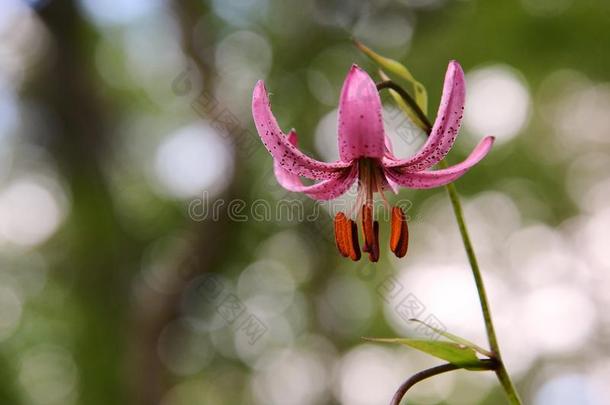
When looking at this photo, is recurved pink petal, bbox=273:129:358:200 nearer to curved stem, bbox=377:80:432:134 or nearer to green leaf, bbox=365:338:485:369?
curved stem, bbox=377:80:432:134

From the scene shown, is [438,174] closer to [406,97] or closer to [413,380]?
[406,97]

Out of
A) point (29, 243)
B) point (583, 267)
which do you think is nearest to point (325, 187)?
point (29, 243)

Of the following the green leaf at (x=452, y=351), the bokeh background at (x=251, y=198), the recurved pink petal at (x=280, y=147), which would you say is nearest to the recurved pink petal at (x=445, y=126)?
the recurved pink petal at (x=280, y=147)

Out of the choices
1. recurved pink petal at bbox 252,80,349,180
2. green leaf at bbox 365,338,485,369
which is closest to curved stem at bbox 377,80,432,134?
recurved pink petal at bbox 252,80,349,180

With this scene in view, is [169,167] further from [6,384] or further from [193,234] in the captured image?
[6,384]

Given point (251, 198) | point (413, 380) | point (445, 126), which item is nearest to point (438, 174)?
point (445, 126)

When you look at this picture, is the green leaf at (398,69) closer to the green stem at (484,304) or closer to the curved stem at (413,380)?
the green stem at (484,304)
